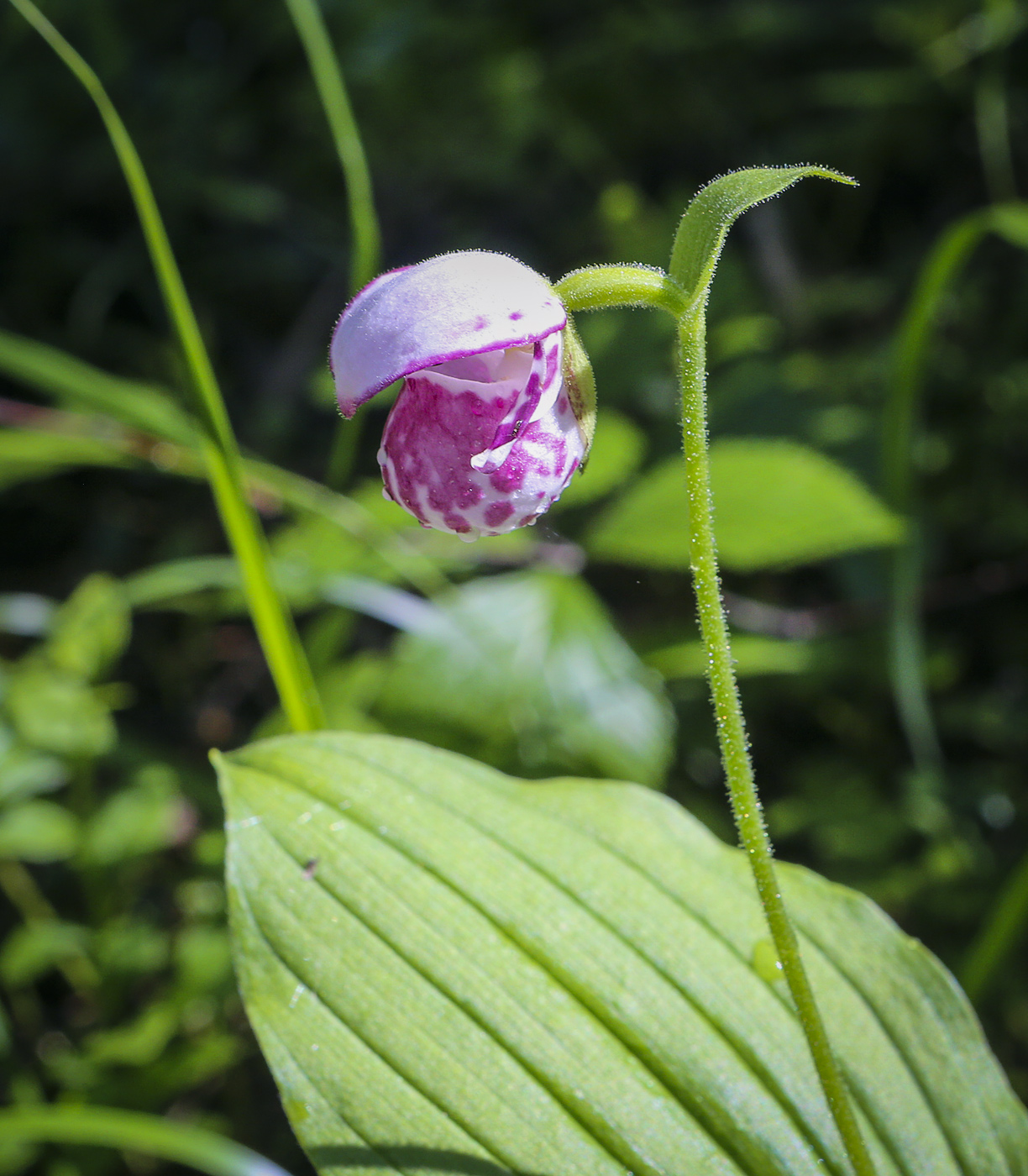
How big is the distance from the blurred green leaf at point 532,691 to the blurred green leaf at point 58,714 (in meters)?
0.42

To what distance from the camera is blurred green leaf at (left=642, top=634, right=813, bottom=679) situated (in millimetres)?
1576

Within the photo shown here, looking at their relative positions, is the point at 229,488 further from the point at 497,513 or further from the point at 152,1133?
the point at 152,1133

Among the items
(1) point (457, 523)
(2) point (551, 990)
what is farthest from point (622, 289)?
(2) point (551, 990)

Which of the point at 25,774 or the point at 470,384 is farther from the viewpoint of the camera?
the point at 25,774

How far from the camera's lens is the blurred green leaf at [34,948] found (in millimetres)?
1408

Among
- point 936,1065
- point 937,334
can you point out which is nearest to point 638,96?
point 937,334

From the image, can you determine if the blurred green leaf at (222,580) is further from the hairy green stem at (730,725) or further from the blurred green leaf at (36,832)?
the hairy green stem at (730,725)

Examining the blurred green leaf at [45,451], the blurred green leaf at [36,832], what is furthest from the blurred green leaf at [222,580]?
the blurred green leaf at [36,832]

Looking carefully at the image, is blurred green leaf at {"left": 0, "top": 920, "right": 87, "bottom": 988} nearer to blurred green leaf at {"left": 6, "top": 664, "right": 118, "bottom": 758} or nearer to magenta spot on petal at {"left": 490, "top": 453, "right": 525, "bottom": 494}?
blurred green leaf at {"left": 6, "top": 664, "right": 118, "bottom": 758}

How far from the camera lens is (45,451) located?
1.67m

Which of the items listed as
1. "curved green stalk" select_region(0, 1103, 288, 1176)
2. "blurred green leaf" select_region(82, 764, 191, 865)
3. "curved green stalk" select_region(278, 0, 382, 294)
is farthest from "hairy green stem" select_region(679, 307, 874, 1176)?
"blurred green leaf" select_region(82, 764, 191, 865)

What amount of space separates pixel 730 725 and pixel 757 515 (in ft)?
2.59

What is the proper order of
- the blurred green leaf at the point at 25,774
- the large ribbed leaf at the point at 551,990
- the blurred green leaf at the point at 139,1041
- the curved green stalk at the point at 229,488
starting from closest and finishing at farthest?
the large ribbed leaf at the point at 551,990
the curved green stalk at the point at 229,488
the blurred green leaf at the point at 139,1041
the blurred green leaf at the point at 25,774

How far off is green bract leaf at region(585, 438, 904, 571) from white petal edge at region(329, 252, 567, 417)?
29.9 inches
